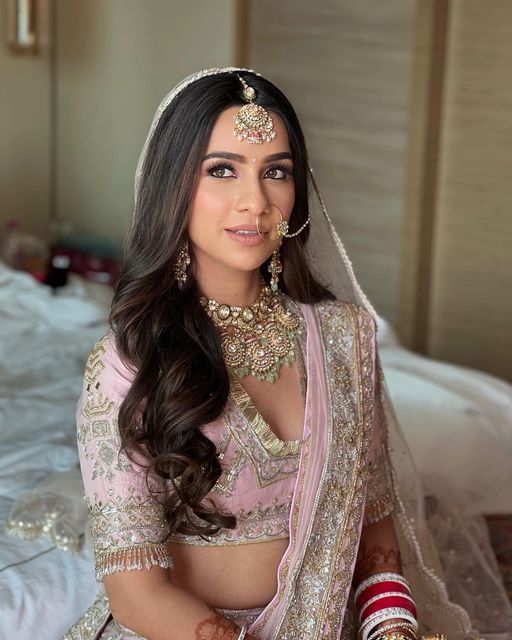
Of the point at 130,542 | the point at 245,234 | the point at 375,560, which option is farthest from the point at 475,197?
the point at 130,542

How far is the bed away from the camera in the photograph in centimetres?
198

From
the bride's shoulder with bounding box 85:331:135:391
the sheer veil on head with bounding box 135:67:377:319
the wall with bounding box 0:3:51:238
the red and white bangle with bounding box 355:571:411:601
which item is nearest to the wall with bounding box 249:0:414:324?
the wall with bounding box 0:3:51:238

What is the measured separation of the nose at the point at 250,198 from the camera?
5.38 feet

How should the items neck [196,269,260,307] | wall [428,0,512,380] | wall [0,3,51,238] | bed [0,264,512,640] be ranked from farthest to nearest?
wall [0,3,51,238], wall [428,0,512,380], bed [0,264,512,640], neck [196,269,260,307]

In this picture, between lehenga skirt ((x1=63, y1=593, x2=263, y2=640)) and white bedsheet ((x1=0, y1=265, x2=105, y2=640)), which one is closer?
lehenga skirt ((x1=63, y1=593, x2=263, y2=640))

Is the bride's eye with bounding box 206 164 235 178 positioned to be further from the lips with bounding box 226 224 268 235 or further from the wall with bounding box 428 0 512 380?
the wall with bounding box 428 0 512 380

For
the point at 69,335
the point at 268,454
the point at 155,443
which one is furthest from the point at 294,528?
the point at 69,335

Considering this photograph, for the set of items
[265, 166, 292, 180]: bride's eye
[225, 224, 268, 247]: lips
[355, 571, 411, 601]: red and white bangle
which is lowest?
[355, 571, 411, 601]: red and white bangle

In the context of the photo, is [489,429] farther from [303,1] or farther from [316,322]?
[303,1]

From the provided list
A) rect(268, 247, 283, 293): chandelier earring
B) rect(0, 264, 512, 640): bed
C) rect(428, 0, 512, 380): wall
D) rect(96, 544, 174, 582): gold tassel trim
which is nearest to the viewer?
→ rect(96, 544, 174, 582): gold tassel trim

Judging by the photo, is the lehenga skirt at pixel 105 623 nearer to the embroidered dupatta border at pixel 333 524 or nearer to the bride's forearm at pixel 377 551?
the embroidered dupatta border at pixel 333 524

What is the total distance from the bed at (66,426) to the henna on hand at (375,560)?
0.38m

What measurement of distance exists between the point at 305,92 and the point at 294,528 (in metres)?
3.53

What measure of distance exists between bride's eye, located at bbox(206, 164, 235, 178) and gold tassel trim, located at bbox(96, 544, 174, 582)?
598 mm
